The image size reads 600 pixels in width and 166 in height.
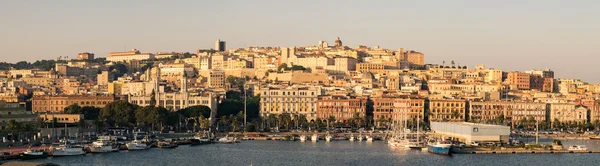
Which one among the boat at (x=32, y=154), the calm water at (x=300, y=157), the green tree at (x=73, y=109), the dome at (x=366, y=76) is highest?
the dome at (x=366, y=76)

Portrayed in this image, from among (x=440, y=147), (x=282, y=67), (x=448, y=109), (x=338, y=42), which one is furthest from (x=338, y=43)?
(x=440, y=147)

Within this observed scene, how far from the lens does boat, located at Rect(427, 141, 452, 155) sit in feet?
165

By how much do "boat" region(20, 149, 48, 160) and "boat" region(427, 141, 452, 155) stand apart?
17.3m

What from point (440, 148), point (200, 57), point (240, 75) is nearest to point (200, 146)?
point (440, 148)

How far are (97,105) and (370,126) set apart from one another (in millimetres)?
17241

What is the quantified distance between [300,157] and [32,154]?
11188 millimetres

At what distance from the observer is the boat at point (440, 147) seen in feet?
165

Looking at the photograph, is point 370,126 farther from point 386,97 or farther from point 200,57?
point 200,57

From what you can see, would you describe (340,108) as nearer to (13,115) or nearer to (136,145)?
(136,145)

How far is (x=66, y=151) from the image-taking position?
152 ft

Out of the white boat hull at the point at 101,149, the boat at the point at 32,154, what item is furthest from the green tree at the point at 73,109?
the boat at the point at 32,154

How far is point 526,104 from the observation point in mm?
72812

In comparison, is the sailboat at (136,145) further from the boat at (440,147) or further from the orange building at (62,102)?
the orange building at (62,102)

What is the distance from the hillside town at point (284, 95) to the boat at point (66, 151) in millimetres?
4208
